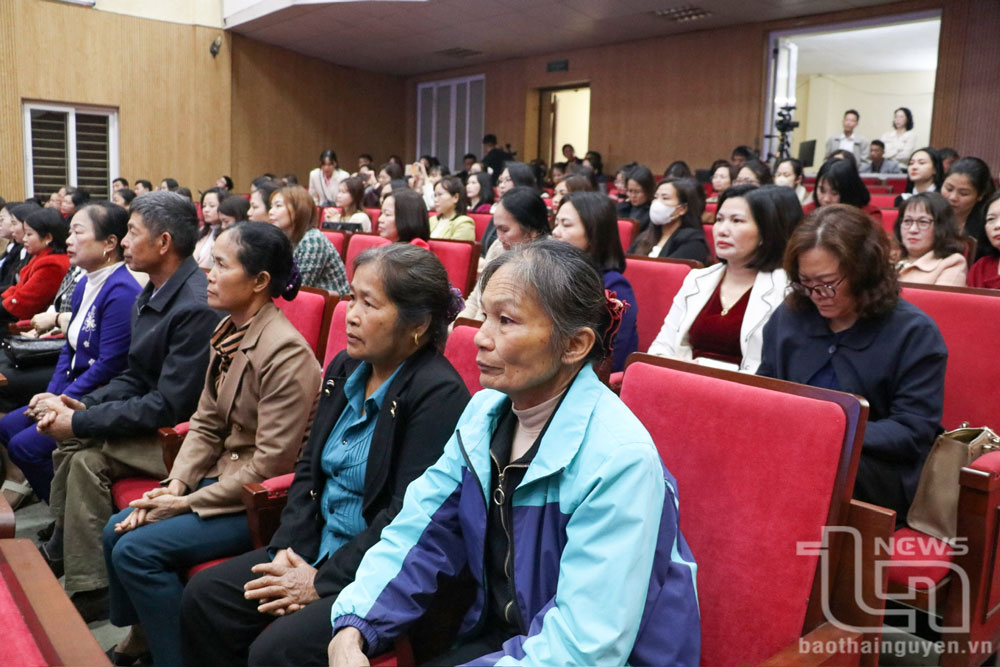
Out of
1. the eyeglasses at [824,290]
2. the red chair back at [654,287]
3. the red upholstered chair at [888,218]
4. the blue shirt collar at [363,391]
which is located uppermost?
the red upholstered chair at [888,218]

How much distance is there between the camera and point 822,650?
3.83 ft

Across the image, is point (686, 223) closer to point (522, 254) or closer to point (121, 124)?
point (522, 254)

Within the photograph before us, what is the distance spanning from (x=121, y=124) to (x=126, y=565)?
10593 mm

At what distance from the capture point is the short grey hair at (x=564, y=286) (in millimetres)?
1253

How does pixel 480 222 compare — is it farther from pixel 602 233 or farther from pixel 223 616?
pixel 223 616

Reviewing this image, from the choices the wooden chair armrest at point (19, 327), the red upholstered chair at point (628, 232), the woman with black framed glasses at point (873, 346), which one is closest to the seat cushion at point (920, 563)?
the woman with black framed glasses at point (873, 346)

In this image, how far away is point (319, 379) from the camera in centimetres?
206

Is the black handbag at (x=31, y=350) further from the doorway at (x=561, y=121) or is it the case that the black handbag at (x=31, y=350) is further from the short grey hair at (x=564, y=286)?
the doorway at (x=561, y=121)

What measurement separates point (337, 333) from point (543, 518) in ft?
4.37

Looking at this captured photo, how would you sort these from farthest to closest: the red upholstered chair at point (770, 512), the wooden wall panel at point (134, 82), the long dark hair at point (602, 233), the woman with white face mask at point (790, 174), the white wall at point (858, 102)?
the white wall at point (858, 102), the wooden wall panel at point (134, 82), the woman with white face mask at point (790, 174), the long dark hair at point (602, 233), the red upholstered chair at point (770, 512)

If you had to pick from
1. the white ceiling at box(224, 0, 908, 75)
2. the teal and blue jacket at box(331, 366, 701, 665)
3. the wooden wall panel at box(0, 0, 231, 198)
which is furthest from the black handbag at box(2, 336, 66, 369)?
A: the wooden wall panel at box(0, 0, 231, 198)

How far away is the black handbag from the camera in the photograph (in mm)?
3197

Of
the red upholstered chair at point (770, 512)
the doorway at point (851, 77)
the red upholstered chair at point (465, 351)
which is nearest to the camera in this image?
the red upholstered chair at point (770, 512)

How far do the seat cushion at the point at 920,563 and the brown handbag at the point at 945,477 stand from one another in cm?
4
